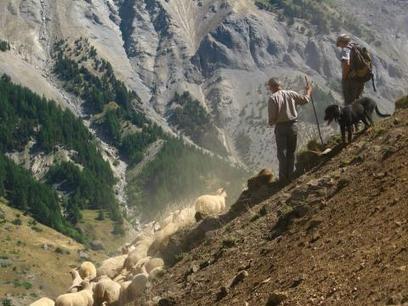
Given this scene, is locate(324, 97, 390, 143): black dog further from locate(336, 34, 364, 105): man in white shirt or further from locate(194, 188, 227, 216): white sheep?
locate(194, 188, 227, 216): white sheep

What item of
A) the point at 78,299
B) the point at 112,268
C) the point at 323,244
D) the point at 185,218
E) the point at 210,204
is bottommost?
the point at 112,268

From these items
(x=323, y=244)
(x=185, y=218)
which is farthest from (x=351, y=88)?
(x=323, y=244)

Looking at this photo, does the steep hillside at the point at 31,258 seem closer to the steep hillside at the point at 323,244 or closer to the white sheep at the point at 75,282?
the white sheep at the point at 75,282

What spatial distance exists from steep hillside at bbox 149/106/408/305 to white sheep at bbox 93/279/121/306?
428 centimetres

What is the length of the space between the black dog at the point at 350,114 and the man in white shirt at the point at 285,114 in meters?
0.71

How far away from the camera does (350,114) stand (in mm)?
14727

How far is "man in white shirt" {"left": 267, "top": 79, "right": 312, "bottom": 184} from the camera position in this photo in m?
14.8

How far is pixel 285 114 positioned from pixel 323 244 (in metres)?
5.58

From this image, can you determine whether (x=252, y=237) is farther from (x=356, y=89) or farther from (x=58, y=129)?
(x=58, y=129)

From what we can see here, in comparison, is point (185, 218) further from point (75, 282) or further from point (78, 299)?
point (75, 282)

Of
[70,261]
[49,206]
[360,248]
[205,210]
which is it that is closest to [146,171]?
[49,206]

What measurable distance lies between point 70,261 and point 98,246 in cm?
2616

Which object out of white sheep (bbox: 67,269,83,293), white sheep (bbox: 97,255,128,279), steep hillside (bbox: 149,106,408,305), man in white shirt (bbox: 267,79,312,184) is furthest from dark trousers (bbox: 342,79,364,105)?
white sheep (bbox: 67,269,83,293)

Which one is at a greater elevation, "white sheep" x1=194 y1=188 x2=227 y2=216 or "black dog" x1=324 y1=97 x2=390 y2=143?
"black dog" x1=324 y1=97 x2=390 y2=143
